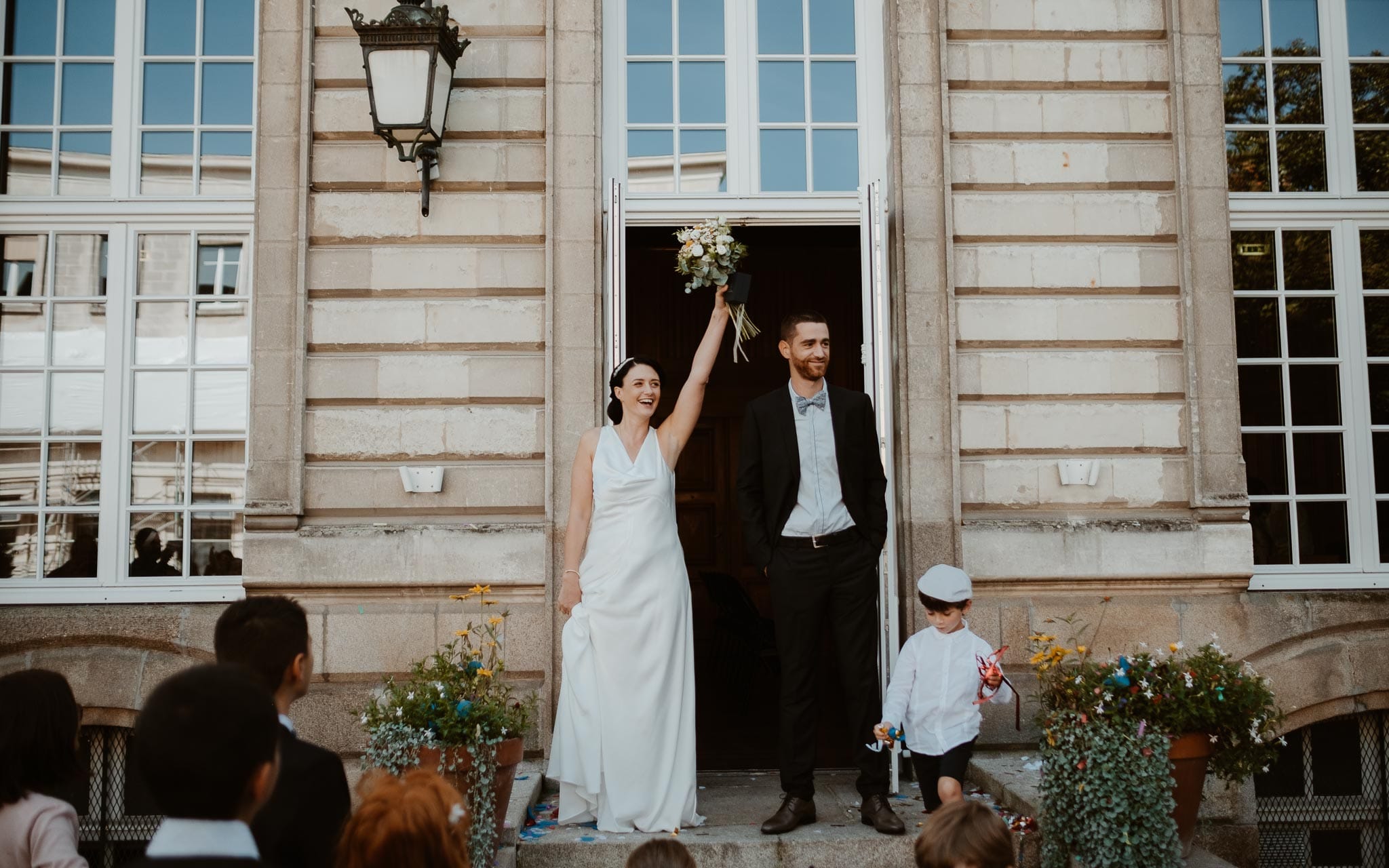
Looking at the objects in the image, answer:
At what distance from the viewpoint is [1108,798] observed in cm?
417

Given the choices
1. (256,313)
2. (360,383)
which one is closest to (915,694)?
(360,383)

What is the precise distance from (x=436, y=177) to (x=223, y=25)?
1.74m

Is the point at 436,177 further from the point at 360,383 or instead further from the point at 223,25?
the point at 223,25

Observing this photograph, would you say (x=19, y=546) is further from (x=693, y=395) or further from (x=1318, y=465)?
(x=1318, y=465)

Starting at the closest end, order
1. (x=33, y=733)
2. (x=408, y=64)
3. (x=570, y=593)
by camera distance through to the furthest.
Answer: (x=33, y=733)
(x=570, y=593)
(x=408, y=64)

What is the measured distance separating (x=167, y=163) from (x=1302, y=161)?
22.1 feet

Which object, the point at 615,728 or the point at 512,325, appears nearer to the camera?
the point at 615,728

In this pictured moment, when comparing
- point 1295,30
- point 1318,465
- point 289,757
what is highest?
point 1295,30

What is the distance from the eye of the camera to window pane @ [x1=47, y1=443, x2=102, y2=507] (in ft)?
20.7

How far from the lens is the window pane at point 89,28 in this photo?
6582 millimetres

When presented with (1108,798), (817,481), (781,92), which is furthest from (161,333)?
(1108,798)

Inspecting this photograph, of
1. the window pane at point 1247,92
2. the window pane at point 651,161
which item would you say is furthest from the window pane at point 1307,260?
the window pane at point 651,161

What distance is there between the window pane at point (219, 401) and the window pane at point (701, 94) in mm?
2954

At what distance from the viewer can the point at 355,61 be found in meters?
6.18
